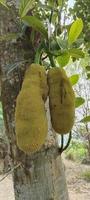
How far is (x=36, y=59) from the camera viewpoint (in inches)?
25.3

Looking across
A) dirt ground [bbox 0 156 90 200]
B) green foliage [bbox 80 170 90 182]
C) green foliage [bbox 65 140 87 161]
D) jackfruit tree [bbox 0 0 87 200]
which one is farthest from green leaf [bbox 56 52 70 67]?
green foliage [bbox 65 140 87 161]

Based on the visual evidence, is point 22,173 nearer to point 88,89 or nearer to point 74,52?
point 74,52

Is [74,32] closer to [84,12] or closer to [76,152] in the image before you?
[84,12]

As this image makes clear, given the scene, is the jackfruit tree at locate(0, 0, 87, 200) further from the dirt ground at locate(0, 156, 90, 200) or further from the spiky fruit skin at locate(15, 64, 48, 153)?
the dirt ground at locate(0, 156, 90, 200)

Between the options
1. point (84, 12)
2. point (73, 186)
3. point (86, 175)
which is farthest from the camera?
point (86, 175)

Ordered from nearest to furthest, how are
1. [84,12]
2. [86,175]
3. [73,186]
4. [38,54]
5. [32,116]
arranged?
[32,116], [38,54], [84,12], [73,186], [86,175]

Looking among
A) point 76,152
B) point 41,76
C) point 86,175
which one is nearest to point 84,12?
point 41,76

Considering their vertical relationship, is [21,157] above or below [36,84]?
below

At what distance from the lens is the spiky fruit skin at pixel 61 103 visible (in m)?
0.57

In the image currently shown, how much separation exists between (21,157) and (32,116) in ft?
0.51

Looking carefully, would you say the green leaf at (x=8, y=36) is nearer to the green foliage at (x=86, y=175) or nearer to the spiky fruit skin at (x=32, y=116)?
the spiky fruit skin at (x=32, y=116)

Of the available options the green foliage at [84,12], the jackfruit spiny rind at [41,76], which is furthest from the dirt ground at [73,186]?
the jackfruit spiny rind at [41,76]

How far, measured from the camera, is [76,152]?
512 centimetres

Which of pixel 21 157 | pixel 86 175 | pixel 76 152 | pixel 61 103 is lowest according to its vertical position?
pixel 76 152
